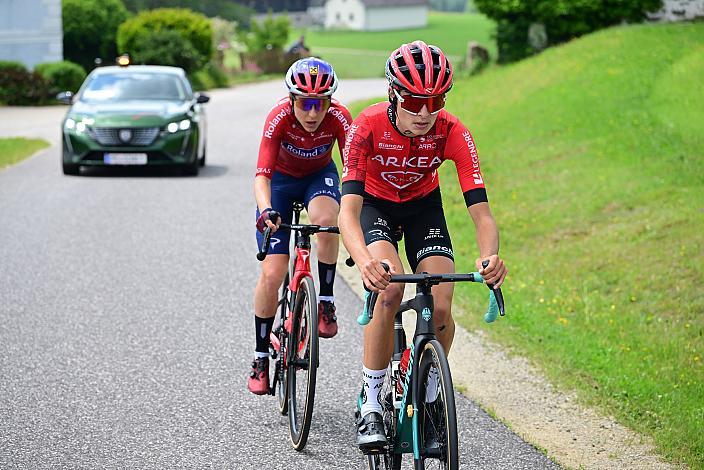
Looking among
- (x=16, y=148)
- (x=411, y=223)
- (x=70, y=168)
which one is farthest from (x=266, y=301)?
(x=16, y=148)

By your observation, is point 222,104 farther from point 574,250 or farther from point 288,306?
point 288,306

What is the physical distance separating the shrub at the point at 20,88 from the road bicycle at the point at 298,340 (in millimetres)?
31004

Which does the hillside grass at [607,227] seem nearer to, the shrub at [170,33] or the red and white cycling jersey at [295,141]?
the red and white cycling jersey at [295,141]

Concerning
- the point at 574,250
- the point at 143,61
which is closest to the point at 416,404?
the point at 574,250

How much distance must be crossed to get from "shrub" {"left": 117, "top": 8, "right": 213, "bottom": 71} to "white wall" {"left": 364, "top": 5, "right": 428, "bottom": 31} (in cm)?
8317

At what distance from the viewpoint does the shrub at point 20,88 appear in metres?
36.0

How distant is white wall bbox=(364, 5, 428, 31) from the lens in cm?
13000

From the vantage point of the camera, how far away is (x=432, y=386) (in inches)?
195

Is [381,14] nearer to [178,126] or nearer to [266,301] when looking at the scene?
[178,126]

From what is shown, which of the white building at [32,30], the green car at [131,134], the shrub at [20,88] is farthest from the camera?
the white building at [32,30]

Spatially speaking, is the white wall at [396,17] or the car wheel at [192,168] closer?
the car wheel at [192,168]

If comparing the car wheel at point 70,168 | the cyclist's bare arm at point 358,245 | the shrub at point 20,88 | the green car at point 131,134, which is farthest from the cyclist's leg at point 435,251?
the shrub at point 20,88

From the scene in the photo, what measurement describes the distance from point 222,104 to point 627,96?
60.0 feet

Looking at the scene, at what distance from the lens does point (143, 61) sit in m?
44.7
